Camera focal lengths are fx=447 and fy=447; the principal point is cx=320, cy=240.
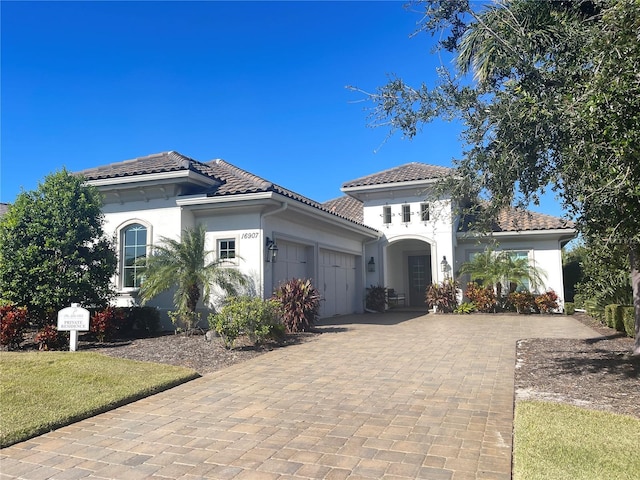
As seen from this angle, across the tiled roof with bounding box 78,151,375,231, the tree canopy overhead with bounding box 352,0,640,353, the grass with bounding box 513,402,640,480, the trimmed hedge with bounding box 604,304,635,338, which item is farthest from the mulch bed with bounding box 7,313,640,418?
the tiled roof with bounding box 78,151,375,231

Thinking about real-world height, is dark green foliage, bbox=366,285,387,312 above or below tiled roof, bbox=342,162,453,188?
below

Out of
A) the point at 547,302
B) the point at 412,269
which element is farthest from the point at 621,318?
the point at 412,269

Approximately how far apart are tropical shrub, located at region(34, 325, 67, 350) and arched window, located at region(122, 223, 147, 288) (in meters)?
3.50

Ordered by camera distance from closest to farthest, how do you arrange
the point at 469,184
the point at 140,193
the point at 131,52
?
the point at 469,184, the point at 131,52, the point at 140,193

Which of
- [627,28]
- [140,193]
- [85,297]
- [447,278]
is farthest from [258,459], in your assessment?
[447,278]

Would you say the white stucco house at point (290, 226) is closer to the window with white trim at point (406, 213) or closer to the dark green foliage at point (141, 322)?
the window with white trim at point (406, 213)

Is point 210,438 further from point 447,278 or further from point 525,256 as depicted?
point 525,256

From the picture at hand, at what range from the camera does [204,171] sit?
47.4 ft

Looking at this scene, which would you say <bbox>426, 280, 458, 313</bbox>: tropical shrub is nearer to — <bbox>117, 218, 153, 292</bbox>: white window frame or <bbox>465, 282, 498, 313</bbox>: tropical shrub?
<bbox>465, 282, 498, 313</bbox>: tropical shrub

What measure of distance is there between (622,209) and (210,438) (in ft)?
16.6

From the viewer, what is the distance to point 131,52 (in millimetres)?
10609

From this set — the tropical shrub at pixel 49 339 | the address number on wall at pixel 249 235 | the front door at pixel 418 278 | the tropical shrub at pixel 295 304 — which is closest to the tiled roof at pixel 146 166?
the address number on wall at pixel 249 235

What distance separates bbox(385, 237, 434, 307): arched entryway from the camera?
23314mm

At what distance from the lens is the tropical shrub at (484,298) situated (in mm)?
18938
